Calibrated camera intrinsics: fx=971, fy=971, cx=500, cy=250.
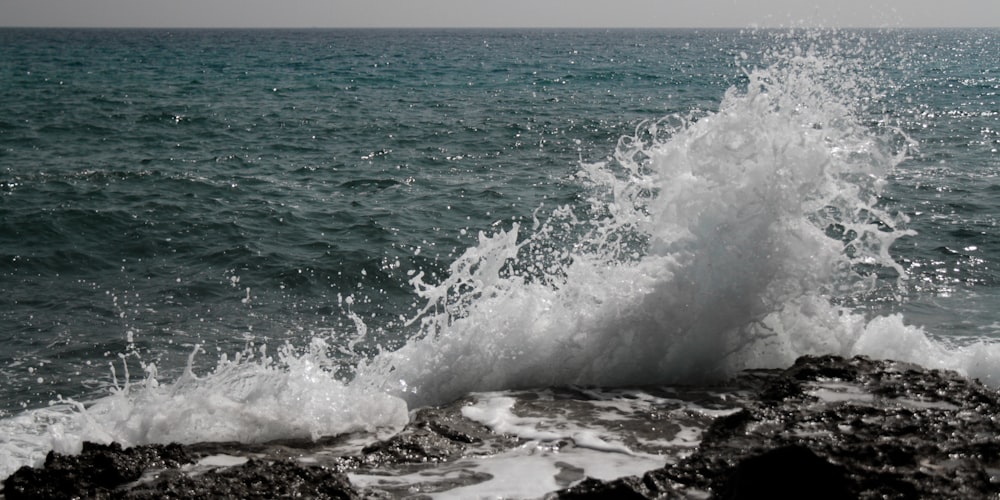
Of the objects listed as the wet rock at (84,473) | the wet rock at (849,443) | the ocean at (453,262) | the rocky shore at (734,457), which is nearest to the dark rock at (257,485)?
the rocky shore at (734,457)

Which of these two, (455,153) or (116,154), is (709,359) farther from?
(116,154)

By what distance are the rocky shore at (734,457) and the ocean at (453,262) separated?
24.9 inches

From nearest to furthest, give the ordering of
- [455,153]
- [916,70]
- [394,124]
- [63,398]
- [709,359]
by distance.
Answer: [709,359]
[63,398]
[455,153]
[394,124]
[916,70]

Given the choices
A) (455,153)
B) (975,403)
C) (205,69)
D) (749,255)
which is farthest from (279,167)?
(205,69)

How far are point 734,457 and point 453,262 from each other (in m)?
5.49

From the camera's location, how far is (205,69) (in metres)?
37.9

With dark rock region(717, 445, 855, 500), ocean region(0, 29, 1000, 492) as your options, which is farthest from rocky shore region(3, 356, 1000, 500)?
ocean region(0, 29, 1000, 492)

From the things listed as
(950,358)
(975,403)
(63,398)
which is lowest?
(63,398)

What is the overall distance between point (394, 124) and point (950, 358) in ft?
48.5

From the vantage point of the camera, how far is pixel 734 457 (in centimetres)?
350

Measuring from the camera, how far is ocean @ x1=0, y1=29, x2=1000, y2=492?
5.74 metres

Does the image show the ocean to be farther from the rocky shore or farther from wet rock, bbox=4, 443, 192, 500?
wet rock, bbox=4, 443, 192, 500

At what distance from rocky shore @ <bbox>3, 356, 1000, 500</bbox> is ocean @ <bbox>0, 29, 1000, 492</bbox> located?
63cm

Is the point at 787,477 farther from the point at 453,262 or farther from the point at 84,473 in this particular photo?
the point at 453,262
